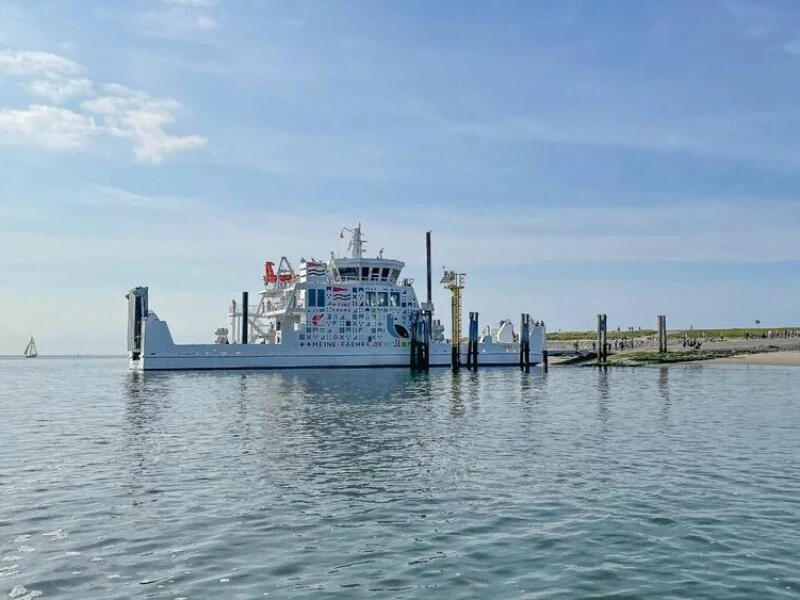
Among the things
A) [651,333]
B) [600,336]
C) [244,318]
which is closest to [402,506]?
[244,318]

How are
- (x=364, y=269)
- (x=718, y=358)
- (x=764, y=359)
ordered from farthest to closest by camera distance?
1. (x=718, y=358)
2. (x=764, y=359)
3. (x=364, y=269)

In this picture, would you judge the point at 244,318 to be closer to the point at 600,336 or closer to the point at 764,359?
the point at 600,336

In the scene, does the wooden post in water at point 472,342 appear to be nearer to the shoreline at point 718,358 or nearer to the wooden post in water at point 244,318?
the shoreline at point 718,358

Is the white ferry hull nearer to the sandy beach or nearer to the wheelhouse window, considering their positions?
the wheelhouse window

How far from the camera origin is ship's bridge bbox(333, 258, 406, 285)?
63.5 metres

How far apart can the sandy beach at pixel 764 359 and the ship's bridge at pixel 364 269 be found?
32.1 metres

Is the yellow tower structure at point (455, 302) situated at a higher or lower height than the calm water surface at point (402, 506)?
higher

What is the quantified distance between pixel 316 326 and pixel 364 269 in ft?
22.2

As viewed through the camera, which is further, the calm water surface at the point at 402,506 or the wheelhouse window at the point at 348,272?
the wheelhouse window at the point at 348,272

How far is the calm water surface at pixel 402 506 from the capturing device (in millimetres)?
8234

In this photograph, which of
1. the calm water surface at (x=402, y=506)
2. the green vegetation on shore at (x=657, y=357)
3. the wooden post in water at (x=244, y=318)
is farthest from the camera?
the green vegetation on shore at (x=657, y=357)

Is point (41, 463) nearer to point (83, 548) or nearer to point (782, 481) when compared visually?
point (83, 548)

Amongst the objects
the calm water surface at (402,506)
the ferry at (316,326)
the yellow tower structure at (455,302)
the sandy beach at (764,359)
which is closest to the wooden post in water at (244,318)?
the ferry at (316,326)

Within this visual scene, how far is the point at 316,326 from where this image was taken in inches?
2408
